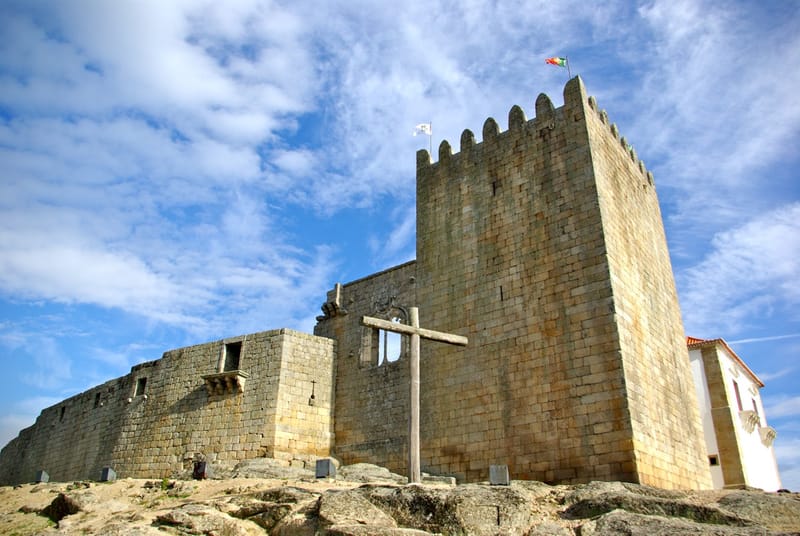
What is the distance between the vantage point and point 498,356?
1459 cm

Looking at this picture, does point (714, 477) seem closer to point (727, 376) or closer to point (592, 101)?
point (727, 376)

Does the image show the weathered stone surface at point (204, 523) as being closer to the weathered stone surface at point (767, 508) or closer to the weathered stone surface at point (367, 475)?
the weathered stone surface at point (367, 475)

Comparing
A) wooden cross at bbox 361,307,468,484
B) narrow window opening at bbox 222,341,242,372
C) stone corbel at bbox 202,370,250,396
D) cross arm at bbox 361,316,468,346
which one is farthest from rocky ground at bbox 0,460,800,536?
narrow window opening at bbox 222,341,242,372

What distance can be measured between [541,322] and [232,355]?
371 inches

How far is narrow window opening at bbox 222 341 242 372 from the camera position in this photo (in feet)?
62.6

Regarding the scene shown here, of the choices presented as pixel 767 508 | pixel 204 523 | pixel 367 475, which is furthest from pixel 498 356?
pixel 204 523

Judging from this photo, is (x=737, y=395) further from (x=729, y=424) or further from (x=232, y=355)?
(x=232, y=355)

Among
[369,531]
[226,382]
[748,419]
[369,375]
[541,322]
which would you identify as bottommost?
[369,531]

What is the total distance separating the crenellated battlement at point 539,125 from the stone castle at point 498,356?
0.04 metres

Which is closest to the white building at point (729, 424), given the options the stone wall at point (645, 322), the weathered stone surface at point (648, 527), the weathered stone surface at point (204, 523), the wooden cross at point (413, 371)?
the stone wall at point (645, 322)

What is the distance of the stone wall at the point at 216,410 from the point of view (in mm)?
17406

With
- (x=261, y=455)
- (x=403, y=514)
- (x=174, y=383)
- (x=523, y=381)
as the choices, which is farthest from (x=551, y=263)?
(x=174, y=383)

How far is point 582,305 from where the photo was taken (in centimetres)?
1359

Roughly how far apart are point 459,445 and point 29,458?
20.3 metres
